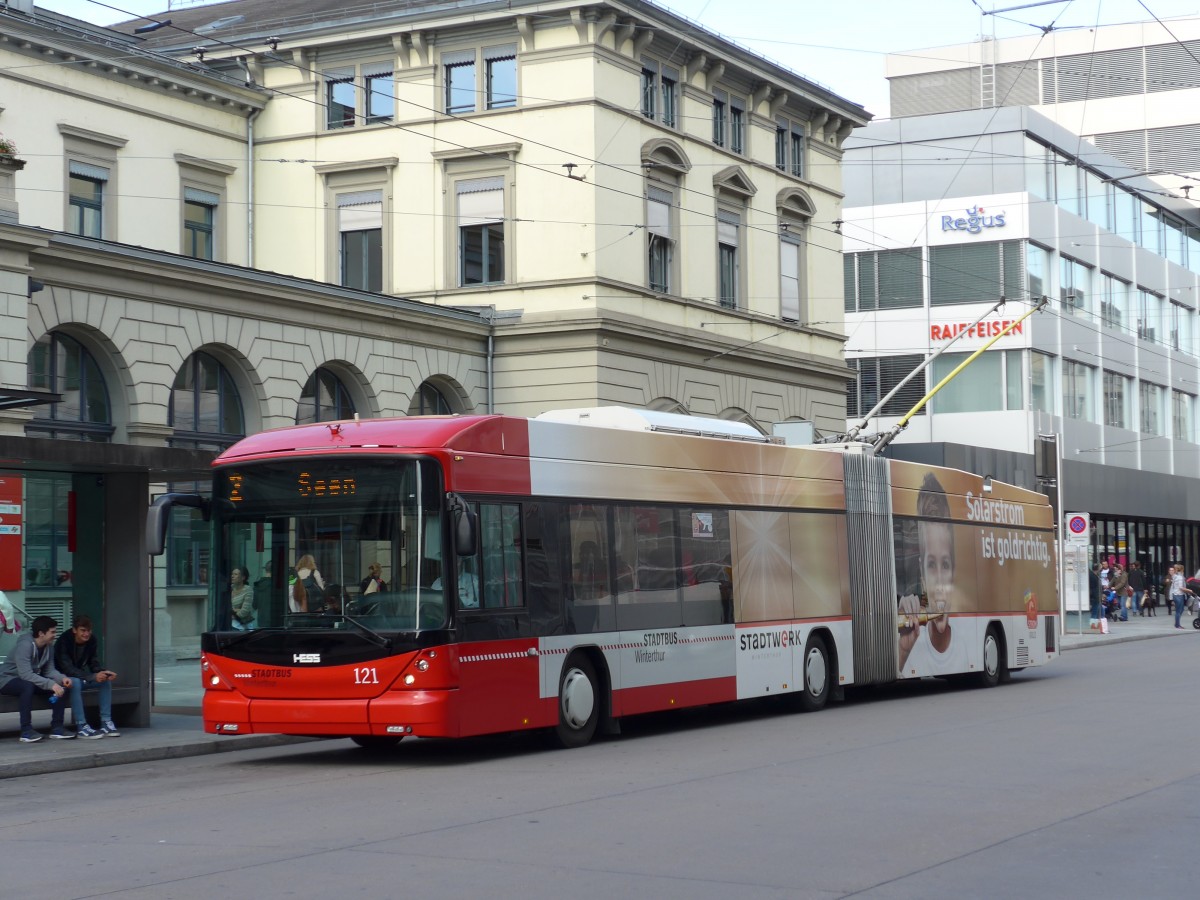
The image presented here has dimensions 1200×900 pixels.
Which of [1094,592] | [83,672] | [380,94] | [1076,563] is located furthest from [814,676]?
[1094,592]

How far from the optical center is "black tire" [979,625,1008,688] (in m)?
24.8

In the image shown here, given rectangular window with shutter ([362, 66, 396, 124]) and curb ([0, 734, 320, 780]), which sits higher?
rectangular window with shutter ([362, 66, 396, 124])

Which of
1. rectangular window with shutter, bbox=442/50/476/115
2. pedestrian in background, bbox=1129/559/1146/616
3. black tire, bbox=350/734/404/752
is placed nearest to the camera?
black tire, bbox=350/734/404/752

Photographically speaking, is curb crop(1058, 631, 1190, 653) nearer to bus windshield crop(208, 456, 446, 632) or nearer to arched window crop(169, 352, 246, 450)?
arched window crop(169, 352, 246, 450)

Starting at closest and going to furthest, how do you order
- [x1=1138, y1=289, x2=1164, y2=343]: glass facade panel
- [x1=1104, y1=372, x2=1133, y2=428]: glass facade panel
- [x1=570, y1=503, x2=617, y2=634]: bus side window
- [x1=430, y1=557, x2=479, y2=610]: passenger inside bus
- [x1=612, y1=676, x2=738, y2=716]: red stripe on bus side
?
[x1=430, y1=557, x2=479, y2=610]: passenger inside bus
[x1=570, y1=503, x2=617, y2=634]: bus side window
[x1=612, y1=676, x2=738, y2=716]: red stripe on bus side
[x1=1104, y1=372, x2=1133, y2=428]: glass facade panel
[x1=1138, y1=289, x2=1164, y2=343]: glass facade panel

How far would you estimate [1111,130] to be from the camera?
79.8 meters

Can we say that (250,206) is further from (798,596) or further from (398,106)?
(798,596)

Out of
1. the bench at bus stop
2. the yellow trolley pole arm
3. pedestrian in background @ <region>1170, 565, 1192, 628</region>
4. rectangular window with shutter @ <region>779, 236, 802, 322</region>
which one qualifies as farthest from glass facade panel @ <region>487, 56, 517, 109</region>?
pedestrian in background @ <region>1170, 565, 1192, 628</region>

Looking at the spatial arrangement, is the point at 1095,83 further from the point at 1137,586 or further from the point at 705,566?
the point at 705,566

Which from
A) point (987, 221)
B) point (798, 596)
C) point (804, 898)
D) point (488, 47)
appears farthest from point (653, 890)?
point (987, 221)

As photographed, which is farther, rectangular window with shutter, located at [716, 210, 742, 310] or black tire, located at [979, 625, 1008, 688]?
rectangular window with shutter, located at [716, 210, 742, 310]

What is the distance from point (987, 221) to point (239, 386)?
3199cm

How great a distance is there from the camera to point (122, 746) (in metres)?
16.3

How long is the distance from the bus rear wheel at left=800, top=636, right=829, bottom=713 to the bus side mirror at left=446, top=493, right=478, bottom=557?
22.6ft
